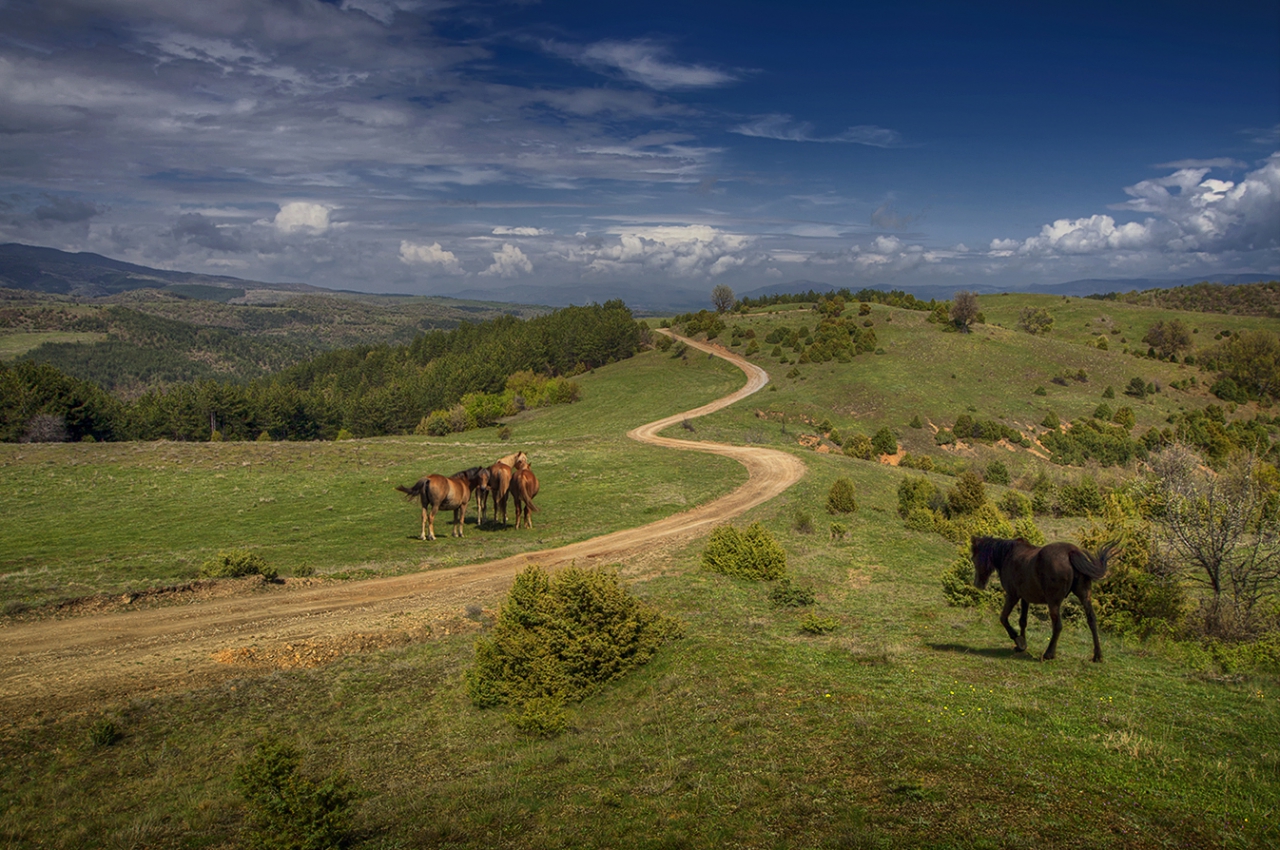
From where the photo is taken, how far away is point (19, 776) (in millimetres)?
9523

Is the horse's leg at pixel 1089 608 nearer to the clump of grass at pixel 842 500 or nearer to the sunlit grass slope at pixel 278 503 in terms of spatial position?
the sunlit grass slope at pixel 278 503

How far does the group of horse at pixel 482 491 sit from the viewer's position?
2619 centimetres

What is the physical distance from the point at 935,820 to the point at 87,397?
101 meters

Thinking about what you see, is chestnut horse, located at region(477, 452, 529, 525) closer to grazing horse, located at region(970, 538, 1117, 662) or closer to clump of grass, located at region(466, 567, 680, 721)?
clump of grass, located at region(466, 567, 680, 721)

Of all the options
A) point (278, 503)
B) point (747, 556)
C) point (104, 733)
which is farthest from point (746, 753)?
point (278, 503)

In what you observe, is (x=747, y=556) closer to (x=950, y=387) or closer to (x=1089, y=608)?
(x=1089, y=608)

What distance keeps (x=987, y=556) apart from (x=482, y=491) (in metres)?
21.9

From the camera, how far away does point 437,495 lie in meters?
26.0

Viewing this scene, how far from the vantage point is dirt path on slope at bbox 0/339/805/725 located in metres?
12.8

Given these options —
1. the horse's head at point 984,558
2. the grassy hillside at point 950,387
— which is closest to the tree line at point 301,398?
the grassy hillside at point 950,387

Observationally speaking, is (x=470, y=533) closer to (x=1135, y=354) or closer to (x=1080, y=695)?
(x=1080, y=695)

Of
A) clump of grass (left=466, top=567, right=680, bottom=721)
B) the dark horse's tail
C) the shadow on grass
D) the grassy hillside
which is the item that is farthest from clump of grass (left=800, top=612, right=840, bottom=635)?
the grassy hillside

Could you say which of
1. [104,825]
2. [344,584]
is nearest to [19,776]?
[104,825]

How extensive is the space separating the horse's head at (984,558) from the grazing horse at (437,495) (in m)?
19.8
